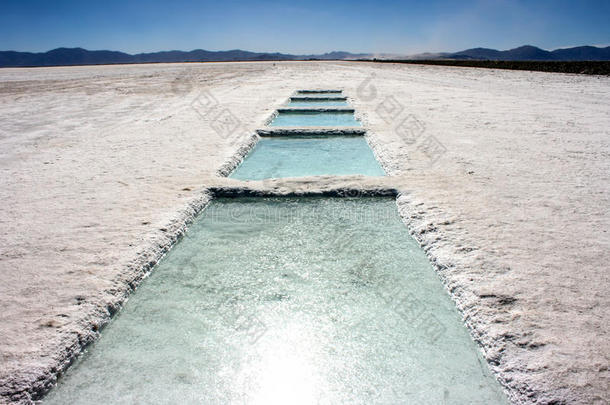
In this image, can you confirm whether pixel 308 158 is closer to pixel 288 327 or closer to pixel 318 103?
pixel 288 327

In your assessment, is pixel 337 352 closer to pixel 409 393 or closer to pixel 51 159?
pixel 409 393

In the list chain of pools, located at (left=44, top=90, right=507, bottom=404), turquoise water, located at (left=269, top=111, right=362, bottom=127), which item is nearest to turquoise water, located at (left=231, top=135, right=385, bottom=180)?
turquoise water, located at (left=269, top=111, right=362, bottom=127)

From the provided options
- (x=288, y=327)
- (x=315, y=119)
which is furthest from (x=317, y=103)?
(x=288, y=327)

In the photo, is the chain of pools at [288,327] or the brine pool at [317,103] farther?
the brine pool at [317,103]

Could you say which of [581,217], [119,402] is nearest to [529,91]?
[581,217]

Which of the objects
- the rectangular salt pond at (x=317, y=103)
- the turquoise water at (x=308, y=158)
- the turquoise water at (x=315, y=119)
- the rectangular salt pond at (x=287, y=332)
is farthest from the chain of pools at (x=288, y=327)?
the rectangular salt pond at (x=317, y=103)

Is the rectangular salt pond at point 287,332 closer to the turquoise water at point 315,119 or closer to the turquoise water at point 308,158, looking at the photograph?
the turquoise water at point 308,158
